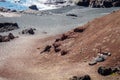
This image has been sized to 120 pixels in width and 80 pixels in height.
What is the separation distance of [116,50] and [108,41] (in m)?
3.05

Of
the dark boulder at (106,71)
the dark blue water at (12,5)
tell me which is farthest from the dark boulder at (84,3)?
the dark boulder at (106,71)

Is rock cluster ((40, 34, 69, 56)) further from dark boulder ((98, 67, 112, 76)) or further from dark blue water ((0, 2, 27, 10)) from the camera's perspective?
dark blue water ((0, 2, 27, 10))

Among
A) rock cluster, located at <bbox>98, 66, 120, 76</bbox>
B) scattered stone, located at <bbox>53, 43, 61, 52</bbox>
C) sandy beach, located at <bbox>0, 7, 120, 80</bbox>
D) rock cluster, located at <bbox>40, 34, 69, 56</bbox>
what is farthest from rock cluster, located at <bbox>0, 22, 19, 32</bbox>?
rock cluster, located at <bbox>98, 66, 120, 76</bbox>

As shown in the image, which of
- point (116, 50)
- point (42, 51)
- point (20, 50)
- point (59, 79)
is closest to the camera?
point (59, 79)

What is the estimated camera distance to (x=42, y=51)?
2124 inches

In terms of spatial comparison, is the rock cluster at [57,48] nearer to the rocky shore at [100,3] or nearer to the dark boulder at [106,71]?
the dark boulder at [106,71]

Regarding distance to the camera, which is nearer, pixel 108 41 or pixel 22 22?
pixel 108 41

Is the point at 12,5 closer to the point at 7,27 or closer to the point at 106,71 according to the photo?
the point at 7,27

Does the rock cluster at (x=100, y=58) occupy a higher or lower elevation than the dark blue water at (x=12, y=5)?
higher

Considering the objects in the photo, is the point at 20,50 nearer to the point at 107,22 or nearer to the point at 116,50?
the point at 107,22

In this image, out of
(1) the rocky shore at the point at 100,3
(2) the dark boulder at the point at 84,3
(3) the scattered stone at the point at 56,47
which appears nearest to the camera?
(3) the scattered stone at the point at 56,47

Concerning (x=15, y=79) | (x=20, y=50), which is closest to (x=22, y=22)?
(x=20, y=50)

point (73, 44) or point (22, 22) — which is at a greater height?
point (73, 44)

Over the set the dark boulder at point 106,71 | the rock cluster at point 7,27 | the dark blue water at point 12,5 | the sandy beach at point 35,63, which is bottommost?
the dark blue water at point 12,5
